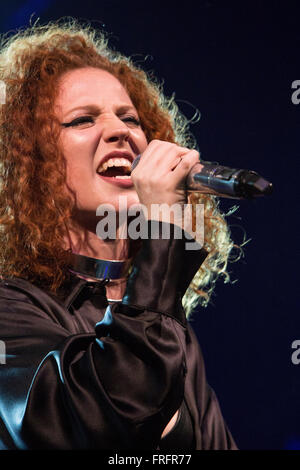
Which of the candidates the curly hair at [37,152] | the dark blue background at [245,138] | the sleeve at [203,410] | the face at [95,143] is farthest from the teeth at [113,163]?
the dark blue background at [245,138]

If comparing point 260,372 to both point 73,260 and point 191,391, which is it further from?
point 73,260

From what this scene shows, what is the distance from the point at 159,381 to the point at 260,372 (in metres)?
0.98

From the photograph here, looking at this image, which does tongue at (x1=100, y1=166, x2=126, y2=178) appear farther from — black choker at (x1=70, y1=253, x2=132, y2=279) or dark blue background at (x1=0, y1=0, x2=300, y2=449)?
dark blue background at (x1=0, y1=0, x2=300, y2=449)

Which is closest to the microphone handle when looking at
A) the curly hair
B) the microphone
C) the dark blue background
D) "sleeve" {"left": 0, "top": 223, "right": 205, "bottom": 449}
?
the microphone

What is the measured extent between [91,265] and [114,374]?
0.45 metres

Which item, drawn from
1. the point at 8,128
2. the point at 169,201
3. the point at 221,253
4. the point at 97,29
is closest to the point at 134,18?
the point at 97,29

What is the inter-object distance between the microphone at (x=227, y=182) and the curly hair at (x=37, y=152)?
41 centimetres

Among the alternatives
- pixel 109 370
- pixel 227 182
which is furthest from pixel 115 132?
pixel 109 370

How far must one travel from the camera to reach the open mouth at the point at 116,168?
1154 mm

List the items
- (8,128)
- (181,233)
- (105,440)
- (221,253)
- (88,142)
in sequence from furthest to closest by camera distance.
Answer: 1. (221,253)
2. (8,128)
3. (88,142)
4. (181,233)
5. (105,440)

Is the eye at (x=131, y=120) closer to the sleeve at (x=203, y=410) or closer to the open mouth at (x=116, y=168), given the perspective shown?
the open mouth at (x=116, y=168)

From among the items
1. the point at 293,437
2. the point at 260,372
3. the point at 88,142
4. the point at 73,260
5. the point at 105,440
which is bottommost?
the point at 293,437

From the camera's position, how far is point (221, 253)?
154 cm

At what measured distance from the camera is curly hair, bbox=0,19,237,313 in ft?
3.86
